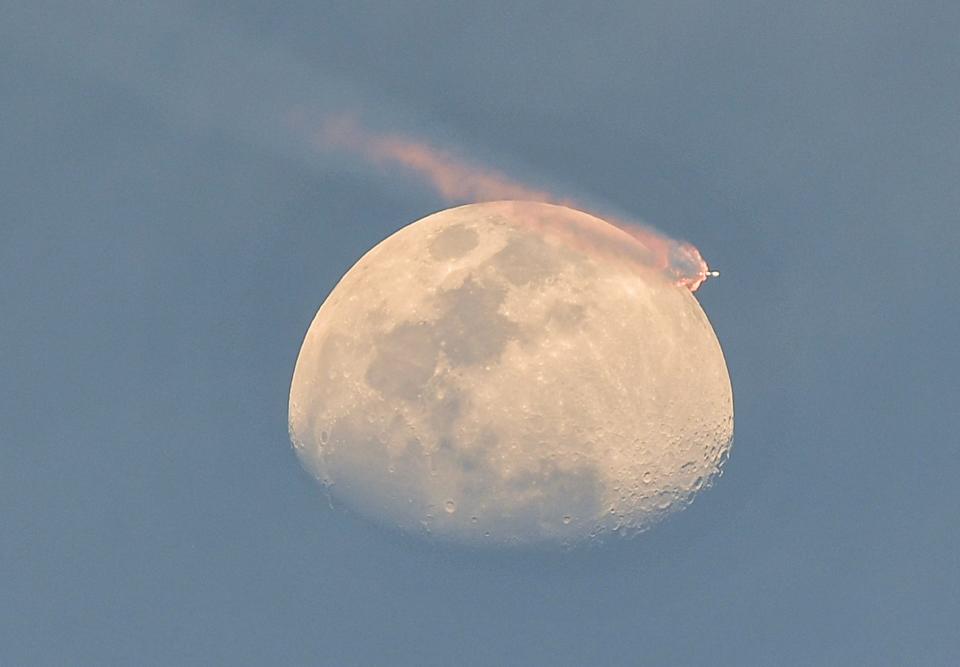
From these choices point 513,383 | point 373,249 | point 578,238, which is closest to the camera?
point 513,383

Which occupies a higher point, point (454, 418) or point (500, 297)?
point (500, 297)

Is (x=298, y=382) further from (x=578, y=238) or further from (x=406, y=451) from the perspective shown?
(x=578, y=238)

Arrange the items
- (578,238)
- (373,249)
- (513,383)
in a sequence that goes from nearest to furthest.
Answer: (513,383) < (578,238) < (373,249)

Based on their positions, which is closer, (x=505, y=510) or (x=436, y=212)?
(x=505, y=510)

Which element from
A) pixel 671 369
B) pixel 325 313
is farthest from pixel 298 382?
pixel 671 369

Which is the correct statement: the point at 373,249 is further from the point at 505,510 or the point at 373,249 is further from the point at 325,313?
the point at 505,510

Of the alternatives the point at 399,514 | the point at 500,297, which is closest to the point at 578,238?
the point at 500,297

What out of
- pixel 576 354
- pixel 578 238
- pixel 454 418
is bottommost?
pixel 454 418
